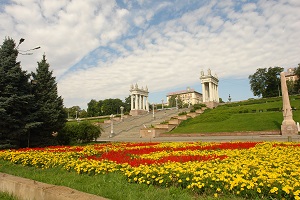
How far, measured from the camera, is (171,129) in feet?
129

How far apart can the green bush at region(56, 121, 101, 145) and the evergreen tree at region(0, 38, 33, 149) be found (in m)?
5.67

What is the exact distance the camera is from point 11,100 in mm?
15445

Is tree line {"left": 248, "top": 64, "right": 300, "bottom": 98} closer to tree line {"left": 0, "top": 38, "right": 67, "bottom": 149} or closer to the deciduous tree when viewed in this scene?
the deciduous tree

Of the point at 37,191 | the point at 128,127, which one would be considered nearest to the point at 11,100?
the point at 37,191

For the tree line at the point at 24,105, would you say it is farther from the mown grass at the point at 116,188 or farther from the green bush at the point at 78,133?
the mown grass at the point at 116,188

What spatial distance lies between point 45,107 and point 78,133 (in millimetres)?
5731

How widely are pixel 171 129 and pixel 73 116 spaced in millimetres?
79797

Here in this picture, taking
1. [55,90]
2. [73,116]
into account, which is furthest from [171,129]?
[73,116]

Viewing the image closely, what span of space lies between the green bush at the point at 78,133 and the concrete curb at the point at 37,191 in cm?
1764

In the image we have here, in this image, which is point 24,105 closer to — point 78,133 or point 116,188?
point 78,133

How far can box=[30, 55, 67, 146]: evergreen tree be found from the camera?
60.8 ft

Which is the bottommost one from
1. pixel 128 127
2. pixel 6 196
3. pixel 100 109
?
pixel 6 196

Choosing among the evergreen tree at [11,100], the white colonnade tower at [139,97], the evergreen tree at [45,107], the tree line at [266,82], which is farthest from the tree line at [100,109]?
the evergreen tree at [11,100]

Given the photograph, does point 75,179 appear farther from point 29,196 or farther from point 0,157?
point 0,157
